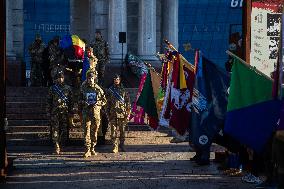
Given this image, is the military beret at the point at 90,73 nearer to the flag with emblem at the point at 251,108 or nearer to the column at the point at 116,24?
the flag with emblem at the point at 251,108

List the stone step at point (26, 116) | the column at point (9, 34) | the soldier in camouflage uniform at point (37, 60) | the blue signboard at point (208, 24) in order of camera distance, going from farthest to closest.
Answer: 1. the blue signboard at point (208, 24)
2. the column at point (9, 34)
3. the soldier in camouflage uniform at point (37, 60)
4. the stone step at point (26, 116)

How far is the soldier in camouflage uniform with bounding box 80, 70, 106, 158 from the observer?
13.8 m

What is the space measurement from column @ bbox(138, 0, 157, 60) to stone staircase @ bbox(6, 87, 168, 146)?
173 inches

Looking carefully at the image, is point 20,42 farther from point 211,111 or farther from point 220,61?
point 220,61

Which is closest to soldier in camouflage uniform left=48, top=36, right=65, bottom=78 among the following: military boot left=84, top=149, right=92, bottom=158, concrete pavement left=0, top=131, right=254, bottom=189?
concrete pavement left=0, top=131, right=254, bottom=189

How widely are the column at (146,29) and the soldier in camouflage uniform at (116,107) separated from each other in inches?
397

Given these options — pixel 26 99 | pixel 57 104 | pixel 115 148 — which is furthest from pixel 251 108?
pixel 26 99

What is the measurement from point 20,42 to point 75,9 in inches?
186

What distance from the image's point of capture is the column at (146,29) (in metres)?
24.6

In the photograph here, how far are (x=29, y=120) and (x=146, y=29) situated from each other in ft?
28.5

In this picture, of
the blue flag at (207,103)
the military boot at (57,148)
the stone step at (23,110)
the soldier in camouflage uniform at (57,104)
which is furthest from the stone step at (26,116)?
the blue flag at (207,103)

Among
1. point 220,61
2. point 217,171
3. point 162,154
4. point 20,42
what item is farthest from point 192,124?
point 220,61

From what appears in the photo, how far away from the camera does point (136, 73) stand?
23859 mm

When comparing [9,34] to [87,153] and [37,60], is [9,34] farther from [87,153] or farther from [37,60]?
[87,153]
